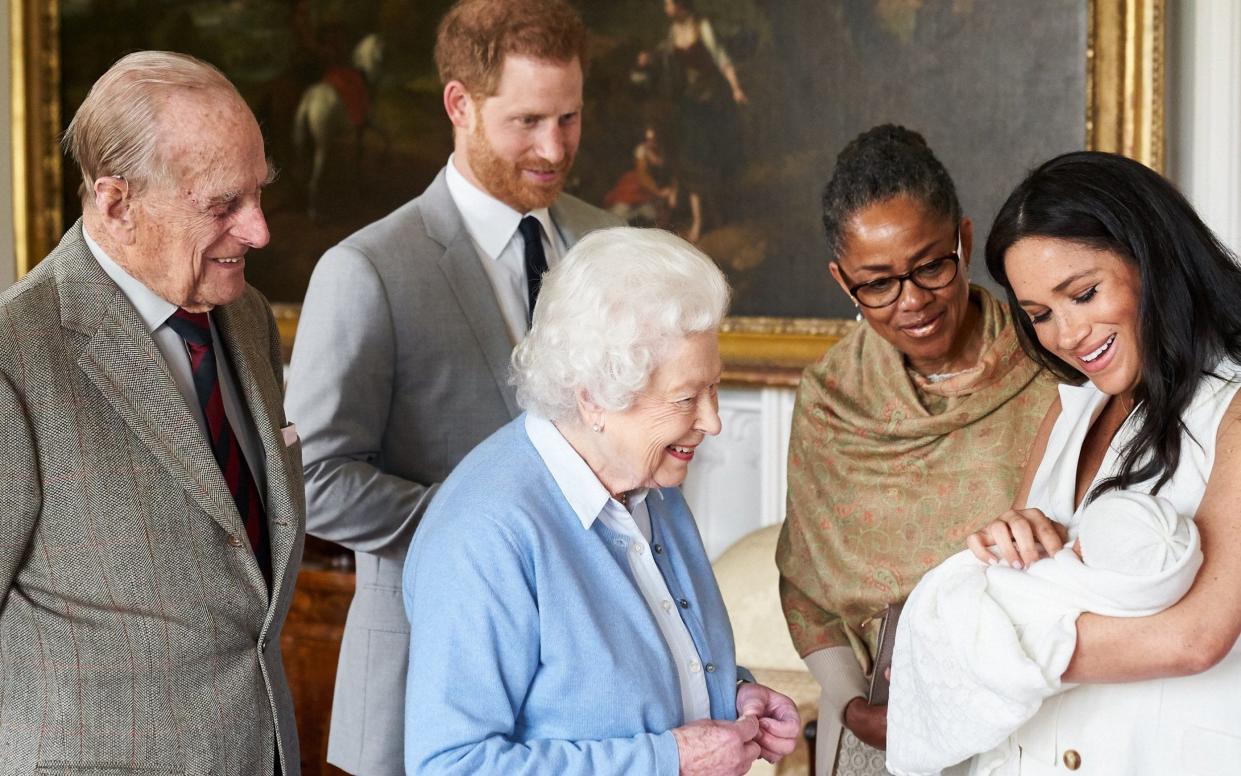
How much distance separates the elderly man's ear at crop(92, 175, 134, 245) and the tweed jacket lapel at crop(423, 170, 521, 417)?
103cm

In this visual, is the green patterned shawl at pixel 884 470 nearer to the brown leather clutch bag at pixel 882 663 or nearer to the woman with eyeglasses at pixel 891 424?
the woman with eyeglasses at pixel 891 424

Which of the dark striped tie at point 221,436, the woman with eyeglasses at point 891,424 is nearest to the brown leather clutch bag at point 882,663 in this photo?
the woman with eyeglasses at point 891,424

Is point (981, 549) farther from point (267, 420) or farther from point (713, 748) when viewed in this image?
point (267, 420)

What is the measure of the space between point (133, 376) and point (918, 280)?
1539 mm

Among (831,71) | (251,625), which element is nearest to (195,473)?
(251,625)

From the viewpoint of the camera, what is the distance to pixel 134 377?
211cm

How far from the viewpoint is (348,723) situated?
3.05m

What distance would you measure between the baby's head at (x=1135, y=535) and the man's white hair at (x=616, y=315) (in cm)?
67

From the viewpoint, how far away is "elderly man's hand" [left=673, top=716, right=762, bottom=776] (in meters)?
2.10

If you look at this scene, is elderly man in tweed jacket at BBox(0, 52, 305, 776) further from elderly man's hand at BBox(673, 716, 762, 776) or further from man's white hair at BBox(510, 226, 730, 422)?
elderly man's hand at BBox(673, 716, 762, 776)

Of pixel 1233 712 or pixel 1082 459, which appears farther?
pixel 1082 459

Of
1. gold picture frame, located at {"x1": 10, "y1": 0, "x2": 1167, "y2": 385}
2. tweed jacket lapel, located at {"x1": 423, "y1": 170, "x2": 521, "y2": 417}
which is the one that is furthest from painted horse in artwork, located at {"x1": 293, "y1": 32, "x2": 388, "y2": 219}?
tweed jacket lapel, located at {"x1": 423, "y1": 170, "x2": 521, "y2": 417}

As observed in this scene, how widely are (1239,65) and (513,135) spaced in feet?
7.22

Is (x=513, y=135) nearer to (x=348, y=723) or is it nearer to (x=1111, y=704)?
(x=348, y=723)
